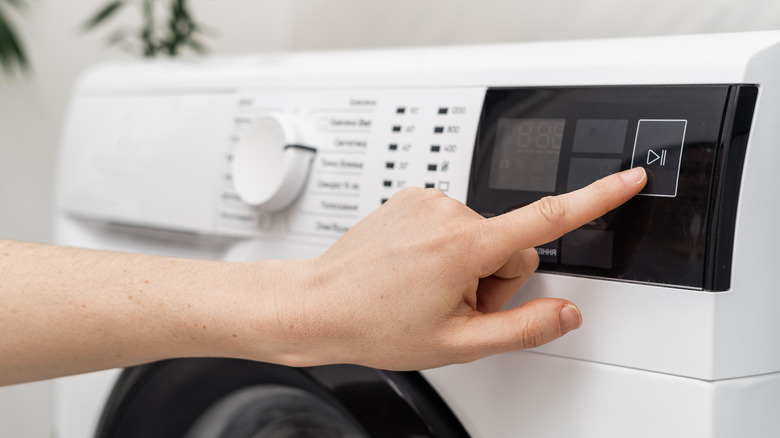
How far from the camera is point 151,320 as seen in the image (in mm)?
438

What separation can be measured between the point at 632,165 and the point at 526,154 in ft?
0.22

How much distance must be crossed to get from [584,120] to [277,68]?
0.93 ft

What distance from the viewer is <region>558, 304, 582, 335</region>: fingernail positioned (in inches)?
14.0

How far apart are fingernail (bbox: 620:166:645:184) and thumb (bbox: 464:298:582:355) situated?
0.08 meters

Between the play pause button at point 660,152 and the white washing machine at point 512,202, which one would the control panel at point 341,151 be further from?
the play pause button at point 660,152

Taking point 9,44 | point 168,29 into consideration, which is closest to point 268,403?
point 168,29

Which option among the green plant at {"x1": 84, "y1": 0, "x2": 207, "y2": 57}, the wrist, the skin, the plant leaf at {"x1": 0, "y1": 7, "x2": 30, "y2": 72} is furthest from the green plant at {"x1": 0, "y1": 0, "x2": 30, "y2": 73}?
the wrist

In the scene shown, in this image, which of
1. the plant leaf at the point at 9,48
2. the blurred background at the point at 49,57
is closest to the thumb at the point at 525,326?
the blurred background at the point at 49,57

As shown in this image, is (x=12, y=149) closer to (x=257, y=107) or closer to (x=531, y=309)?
(x=257, y=107)

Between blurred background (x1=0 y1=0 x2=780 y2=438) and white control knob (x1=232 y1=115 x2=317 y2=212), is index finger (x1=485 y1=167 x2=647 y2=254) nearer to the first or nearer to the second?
white control knob (x1=232 y1=115 x2=317 y2=212)

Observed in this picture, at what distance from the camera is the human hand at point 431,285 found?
13.9 inches

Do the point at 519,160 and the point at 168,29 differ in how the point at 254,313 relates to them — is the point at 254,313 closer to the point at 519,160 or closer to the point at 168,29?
the point at 519,160

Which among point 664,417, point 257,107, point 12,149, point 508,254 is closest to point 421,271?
point 508,254

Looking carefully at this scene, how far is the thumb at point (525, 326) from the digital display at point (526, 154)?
8 cm
